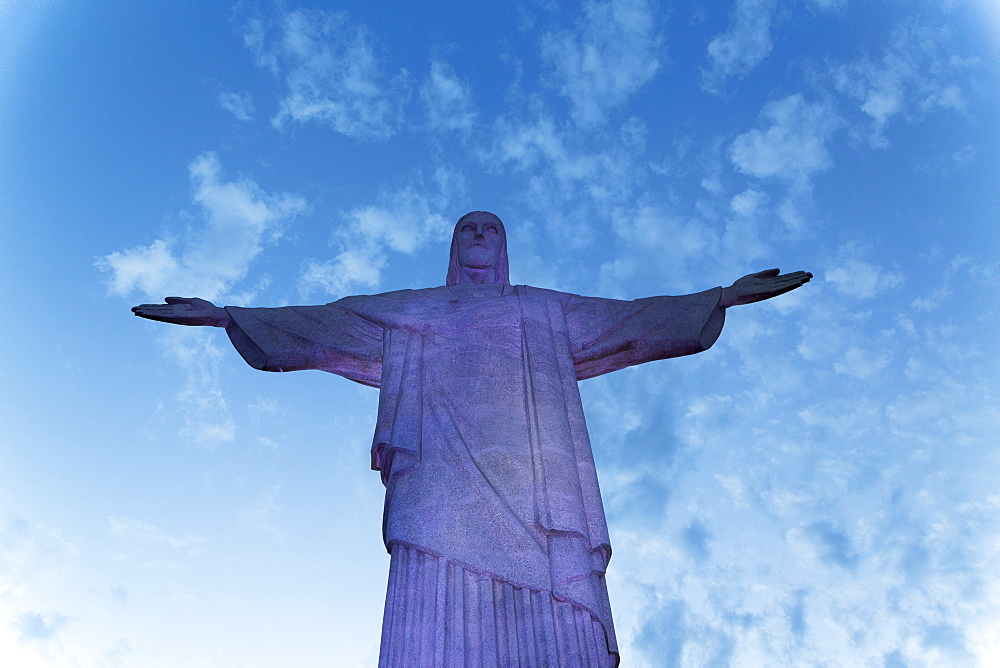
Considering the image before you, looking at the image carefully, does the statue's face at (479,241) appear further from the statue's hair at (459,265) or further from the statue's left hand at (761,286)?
the statue's left hand at (761,286)

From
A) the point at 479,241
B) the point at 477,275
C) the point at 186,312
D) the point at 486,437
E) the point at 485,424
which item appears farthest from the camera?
the point at 479,241

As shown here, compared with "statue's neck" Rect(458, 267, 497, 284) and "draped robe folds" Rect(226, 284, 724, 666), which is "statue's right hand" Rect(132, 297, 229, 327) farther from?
"statue's neck" Rect(458, 267, 497, 284)

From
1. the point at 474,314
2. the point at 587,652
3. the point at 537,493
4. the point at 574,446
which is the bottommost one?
the point at 587,652

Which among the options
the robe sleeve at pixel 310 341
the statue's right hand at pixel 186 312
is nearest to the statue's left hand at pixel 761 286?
the robe sleeve at pixel 310 341

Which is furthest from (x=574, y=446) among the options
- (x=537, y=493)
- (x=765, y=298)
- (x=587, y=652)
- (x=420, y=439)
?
(x=765, y=298)

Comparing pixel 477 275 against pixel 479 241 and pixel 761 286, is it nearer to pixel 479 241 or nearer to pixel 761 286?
pixel 479 241

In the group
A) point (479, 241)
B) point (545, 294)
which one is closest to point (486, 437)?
point (545, 294)

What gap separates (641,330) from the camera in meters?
11.4

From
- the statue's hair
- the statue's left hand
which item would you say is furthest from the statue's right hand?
the statue's left hand

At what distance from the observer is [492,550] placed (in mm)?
8883

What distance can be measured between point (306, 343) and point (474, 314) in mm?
1972

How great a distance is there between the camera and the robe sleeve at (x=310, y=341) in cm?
1139

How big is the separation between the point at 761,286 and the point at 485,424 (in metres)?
3.83

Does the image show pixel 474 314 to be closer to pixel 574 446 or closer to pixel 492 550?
pixel 574 446
